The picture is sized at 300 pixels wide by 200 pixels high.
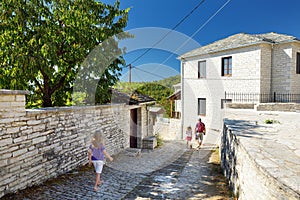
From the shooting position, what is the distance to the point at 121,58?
8.45 meters

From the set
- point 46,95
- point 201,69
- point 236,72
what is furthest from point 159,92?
point 46,95

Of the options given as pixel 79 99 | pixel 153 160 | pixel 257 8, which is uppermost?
pixel 257 8

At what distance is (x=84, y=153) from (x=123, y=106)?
3.37 meters

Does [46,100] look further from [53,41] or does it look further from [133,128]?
[133,128]

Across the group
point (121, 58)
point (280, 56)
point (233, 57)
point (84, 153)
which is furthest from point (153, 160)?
point (280, 56)

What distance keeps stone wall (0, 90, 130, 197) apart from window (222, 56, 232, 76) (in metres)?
11.3

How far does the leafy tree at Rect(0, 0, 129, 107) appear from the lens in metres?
6.00

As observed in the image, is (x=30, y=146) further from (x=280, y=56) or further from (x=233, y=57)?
(x=280, y=56)

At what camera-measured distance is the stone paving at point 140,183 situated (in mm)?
4152

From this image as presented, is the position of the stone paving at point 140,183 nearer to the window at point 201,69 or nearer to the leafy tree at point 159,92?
the window at point 201,69

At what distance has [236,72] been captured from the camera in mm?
14023

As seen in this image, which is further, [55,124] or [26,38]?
[26,38]

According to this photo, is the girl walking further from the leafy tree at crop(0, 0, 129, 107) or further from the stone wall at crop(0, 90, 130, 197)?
the leafy tree at crop(0, 0, 129, 107)

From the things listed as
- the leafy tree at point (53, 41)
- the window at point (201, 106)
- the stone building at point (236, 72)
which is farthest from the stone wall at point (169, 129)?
the leafy tree at point (53, 41)
